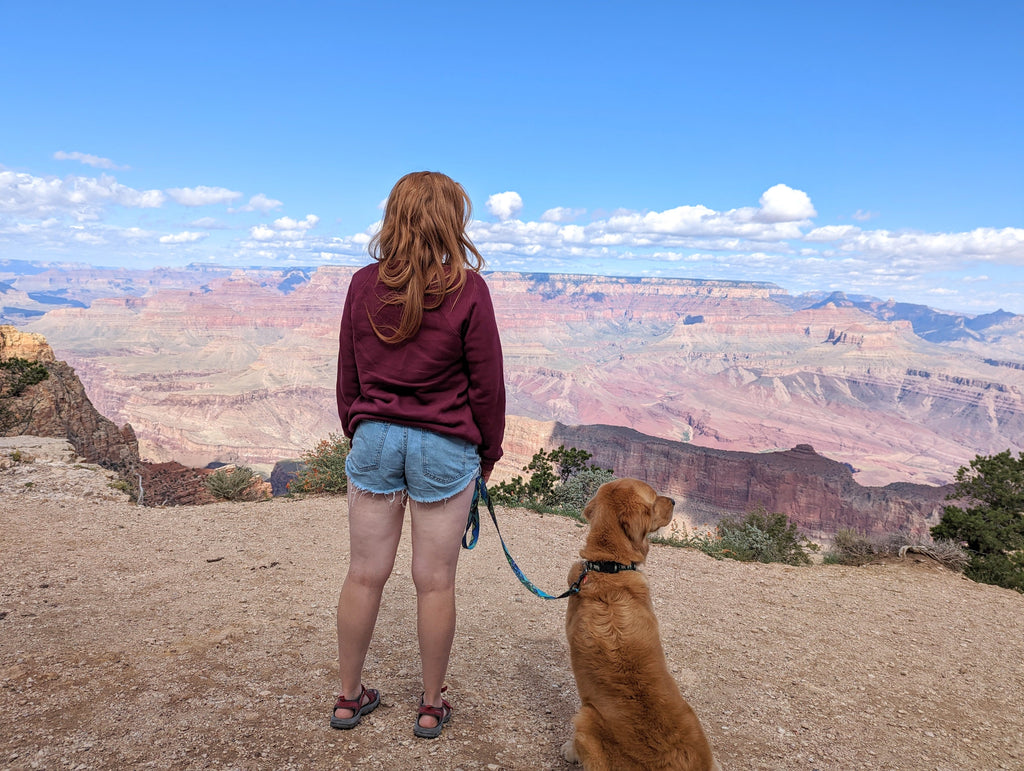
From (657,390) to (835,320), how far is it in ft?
272

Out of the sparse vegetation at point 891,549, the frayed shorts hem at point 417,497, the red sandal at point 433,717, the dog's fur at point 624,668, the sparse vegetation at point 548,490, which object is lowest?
the sparse vegetation at point 548,490

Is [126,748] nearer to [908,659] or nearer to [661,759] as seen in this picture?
[661,759]

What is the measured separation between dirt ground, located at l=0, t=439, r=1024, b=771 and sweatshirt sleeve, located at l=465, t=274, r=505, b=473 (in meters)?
1.46

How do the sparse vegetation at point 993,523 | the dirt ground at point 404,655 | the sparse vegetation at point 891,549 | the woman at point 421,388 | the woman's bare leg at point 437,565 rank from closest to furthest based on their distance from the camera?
the woman at point 421,388 → the woman's bare leg at point 437,565 → the dirt ground at point 404,655 → the sparse vegetation at point 993,523 → the sparse vegetation at point 891,549

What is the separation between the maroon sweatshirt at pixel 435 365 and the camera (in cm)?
199

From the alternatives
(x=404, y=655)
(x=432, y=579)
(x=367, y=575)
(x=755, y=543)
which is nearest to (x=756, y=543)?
(x=755, y=543)

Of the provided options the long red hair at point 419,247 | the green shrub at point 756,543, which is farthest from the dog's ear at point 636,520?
the green shrub at point 756,543

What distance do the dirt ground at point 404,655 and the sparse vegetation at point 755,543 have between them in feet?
2.01

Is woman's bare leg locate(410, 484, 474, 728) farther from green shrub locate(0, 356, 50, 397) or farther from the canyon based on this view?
the canyon

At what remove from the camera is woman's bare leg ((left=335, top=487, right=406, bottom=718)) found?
2.13m

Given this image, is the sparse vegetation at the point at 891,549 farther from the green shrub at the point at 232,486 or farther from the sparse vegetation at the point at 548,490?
the green shrub at the point at 232,486

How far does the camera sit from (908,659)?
4.39m

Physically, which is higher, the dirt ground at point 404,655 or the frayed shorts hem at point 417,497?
the frayed shorts hem at point 417,497

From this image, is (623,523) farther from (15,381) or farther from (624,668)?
(15,381)
